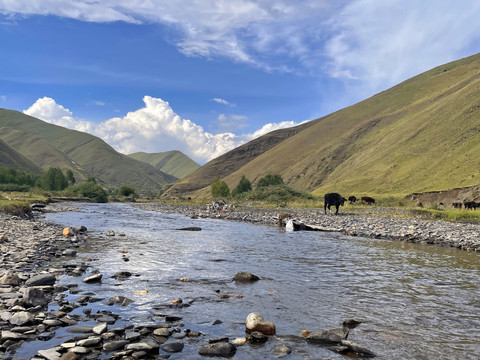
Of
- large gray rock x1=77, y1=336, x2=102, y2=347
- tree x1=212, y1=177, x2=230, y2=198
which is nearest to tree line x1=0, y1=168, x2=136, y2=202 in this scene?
tree x1=212, y1=177, x2=230, y2=198

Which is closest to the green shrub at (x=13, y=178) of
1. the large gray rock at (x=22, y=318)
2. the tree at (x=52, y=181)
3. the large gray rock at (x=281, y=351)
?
the tree at (x=52, y=181)

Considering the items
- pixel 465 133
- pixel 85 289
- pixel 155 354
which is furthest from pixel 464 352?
pixel 465 133

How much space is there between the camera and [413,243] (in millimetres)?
24656

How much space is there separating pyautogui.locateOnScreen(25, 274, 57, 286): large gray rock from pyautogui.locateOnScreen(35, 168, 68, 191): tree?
170348 mm

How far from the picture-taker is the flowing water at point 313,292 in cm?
791

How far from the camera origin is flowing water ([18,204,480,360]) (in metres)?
7.91

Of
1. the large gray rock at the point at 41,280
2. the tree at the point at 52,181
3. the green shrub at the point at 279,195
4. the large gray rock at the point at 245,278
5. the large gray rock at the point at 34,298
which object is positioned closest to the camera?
the large gray rock at the point at 34,298

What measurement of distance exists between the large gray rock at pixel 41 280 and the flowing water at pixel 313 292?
1173mm

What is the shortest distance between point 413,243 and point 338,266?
37.8 ft

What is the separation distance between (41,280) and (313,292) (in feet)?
29.6

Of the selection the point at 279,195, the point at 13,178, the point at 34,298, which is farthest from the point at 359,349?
the point at 13,178

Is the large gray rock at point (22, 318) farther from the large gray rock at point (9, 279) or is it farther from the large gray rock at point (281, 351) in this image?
the large gray rock at point (281, 351)

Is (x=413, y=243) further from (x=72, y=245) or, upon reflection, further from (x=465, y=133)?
(x=465, y=133)

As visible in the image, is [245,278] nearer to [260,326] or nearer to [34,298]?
[260,326]
